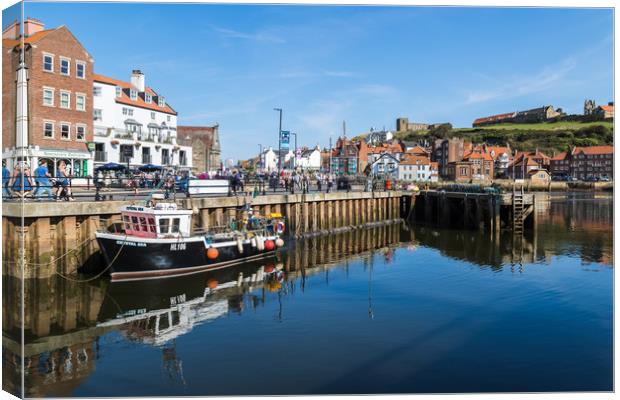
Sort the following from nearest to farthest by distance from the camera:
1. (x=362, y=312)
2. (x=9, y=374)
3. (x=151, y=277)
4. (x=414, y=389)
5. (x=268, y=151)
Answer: (x=9, y=374) < (x=414, y=389) < (x=362, y=312) < (x=151, y=277) < (x=268, y=151)

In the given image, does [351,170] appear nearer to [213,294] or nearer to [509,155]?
[509,155]

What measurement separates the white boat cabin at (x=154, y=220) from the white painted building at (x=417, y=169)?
108 meters

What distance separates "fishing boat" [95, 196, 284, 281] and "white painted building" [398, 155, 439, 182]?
106367 millimetres

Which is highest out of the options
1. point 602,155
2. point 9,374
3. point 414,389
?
point 602,155

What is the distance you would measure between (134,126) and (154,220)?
32.7 m

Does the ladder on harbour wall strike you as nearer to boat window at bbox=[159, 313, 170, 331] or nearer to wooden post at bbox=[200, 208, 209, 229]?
wooden post at bbox=[200, 208, 209, 229]

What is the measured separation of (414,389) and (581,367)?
4.13 meters

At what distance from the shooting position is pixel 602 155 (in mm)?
127562

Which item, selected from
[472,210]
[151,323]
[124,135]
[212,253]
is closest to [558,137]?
[472,210]

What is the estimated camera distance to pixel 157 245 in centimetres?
2098

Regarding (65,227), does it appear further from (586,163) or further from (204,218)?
(586,163)

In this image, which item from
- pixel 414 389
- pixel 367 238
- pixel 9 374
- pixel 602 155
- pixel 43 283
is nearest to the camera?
pixel 9 374

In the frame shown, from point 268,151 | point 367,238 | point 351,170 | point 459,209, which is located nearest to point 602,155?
point 351,170

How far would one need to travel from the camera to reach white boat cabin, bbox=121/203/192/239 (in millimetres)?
21062
